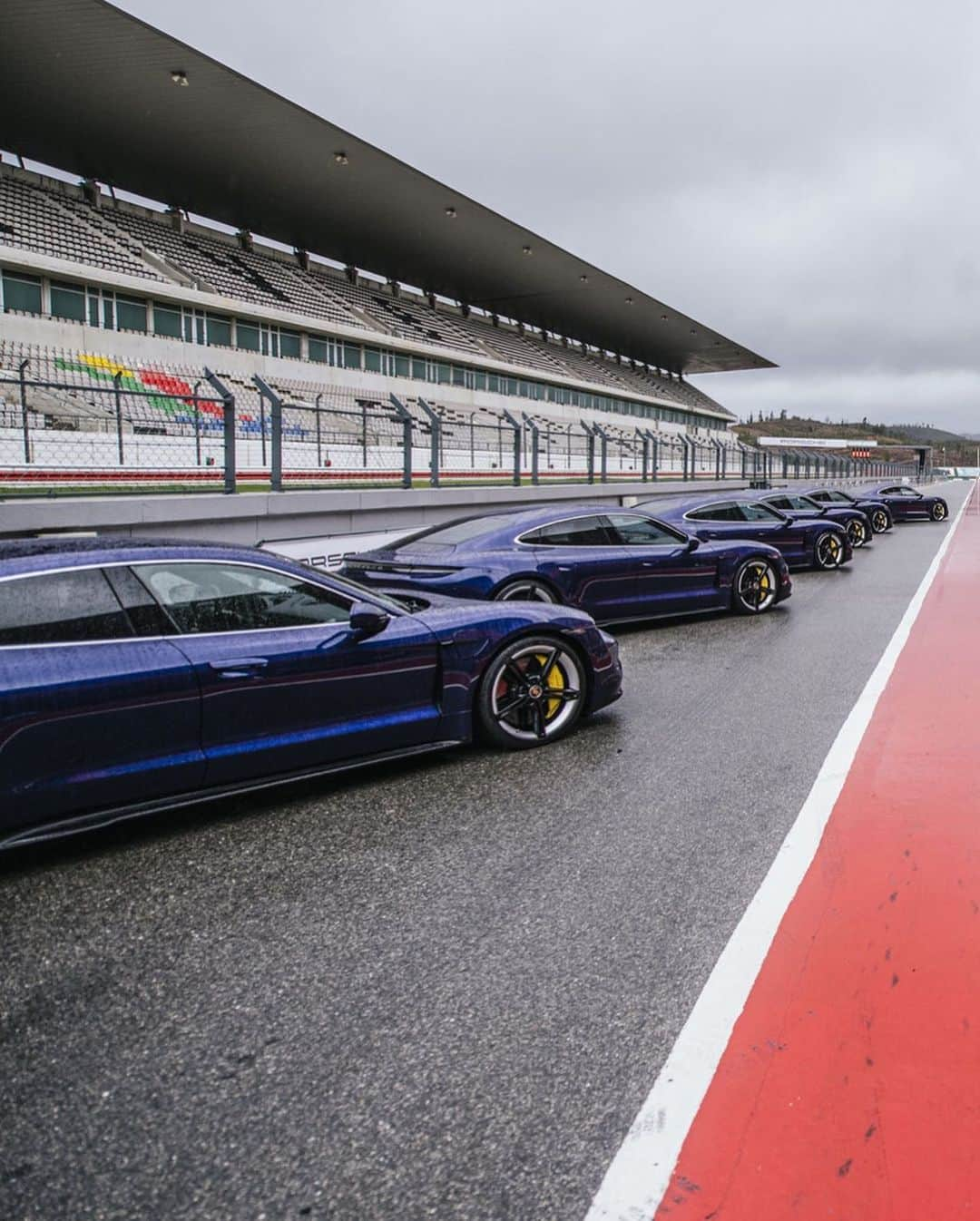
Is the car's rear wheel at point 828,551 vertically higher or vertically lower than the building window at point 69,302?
lower

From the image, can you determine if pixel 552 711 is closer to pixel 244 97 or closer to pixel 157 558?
pixel 157 558

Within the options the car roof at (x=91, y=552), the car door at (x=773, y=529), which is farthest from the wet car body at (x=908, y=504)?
the car roof at (x=91, y=552)

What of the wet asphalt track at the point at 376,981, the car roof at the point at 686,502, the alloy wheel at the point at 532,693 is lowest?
the wet asphalt track at the point at 376,981

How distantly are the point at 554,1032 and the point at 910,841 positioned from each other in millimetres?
2030

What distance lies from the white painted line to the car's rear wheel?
36.2 ft

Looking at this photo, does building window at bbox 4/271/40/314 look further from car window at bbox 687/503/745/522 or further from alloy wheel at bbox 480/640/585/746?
alloy wheel at bbox 480/640/585/746

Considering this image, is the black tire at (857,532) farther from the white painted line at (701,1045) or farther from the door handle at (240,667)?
the door handle at (240,667)

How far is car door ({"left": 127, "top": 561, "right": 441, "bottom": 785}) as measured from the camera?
13.5 feet

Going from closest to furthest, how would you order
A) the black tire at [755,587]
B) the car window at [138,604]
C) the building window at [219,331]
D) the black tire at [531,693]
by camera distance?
1. the car window at [138,604]
2. the black tire at [531,693]
3. the black tire at [755,587]
4. the building window at [219,331]

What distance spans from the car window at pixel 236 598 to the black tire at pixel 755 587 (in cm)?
637

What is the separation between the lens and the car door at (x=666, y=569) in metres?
9.29

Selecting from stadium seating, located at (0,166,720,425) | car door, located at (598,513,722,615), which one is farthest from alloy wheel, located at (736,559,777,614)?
stadium seating, located at (0,166,720,425)

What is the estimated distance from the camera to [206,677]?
13.3 ft

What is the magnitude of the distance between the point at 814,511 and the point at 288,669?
14756 mm
